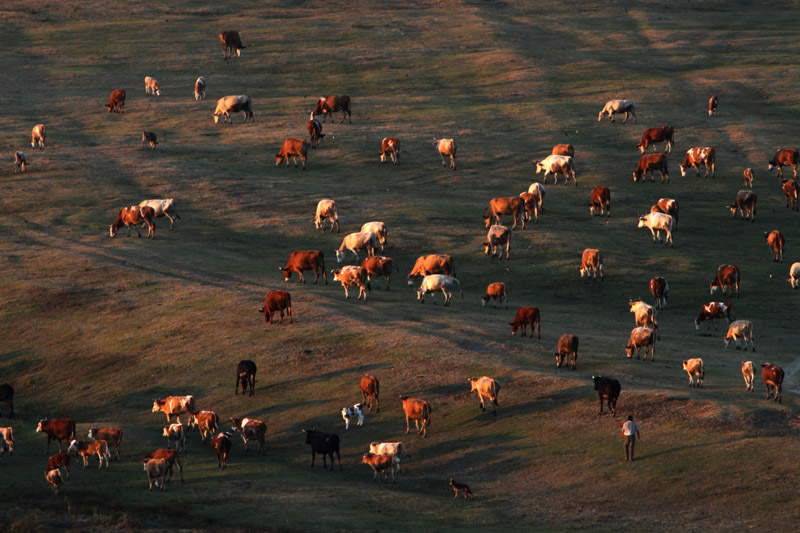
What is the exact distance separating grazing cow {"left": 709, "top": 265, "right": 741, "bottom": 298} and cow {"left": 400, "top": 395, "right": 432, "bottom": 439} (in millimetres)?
20510

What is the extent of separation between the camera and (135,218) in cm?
5569

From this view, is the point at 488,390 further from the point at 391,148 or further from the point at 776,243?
the point at 391,148

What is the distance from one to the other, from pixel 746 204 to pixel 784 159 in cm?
844

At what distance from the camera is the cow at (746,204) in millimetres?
58906

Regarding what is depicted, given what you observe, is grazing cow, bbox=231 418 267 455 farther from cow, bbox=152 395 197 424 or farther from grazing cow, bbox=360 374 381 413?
grazing cow, bbox=360 374 381 413

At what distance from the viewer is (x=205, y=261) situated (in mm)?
51562

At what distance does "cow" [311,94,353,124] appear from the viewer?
258 feet

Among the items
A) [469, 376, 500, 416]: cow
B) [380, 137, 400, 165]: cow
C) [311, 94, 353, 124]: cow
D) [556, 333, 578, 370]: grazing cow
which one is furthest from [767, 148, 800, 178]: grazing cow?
[469, 376, 500, 416]: cow

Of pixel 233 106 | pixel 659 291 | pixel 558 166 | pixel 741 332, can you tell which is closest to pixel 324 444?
pixel 741 332

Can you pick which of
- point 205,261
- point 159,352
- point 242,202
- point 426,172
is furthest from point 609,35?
point 159,352

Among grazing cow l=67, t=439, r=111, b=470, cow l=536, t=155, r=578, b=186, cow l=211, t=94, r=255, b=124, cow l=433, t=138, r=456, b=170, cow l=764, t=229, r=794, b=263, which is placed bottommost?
grazing cow l=67, t=439, r=111, b=470

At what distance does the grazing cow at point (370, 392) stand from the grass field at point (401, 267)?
844mm

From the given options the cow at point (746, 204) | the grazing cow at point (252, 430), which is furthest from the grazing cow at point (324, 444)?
the cow at point (746, 204)

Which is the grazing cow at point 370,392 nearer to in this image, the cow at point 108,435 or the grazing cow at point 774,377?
the cow at point 108,435
